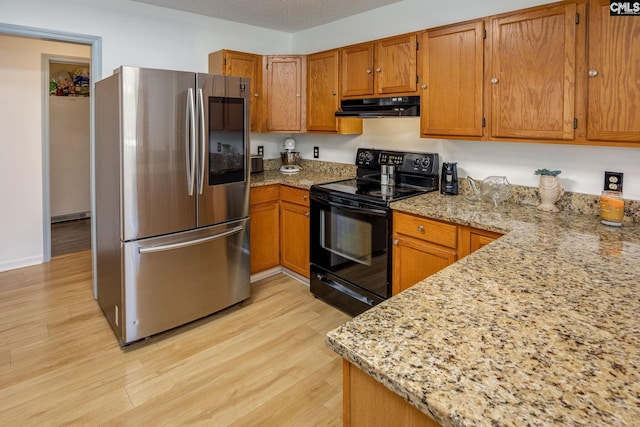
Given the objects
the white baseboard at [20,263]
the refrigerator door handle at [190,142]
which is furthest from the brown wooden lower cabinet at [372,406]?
the white baseboard at [20,263]

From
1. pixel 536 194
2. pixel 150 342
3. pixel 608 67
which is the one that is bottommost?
pixel 150 342

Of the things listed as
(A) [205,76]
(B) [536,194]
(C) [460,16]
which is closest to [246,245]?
(A) [205,76]

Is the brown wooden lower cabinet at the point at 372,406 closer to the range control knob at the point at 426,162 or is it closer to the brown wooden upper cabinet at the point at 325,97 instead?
the range control knob at the point at 426,162

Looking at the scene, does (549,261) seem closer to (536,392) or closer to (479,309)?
(479,309)

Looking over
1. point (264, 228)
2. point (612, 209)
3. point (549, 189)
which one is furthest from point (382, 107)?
point (612, 209)

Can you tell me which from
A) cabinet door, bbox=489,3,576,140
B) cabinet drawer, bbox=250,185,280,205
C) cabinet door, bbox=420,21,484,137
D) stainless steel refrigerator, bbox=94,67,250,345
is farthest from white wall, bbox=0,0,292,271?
cabinet door, bbox=489,3,576,140

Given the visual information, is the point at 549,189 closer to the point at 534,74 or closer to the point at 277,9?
the point at 534,74

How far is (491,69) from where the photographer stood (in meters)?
2.33

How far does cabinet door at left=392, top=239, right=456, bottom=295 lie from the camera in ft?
7.77

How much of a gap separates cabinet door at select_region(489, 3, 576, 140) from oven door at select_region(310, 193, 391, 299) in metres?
0.95

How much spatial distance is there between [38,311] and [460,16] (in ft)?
12.6

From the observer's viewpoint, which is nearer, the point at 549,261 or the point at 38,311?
the point at 549,261

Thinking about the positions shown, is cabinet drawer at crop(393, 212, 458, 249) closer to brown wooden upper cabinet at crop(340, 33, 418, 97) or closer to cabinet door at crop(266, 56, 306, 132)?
brown wooden upper cabinet at crop(340, 33, 418, 97)

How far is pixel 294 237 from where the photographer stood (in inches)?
138
